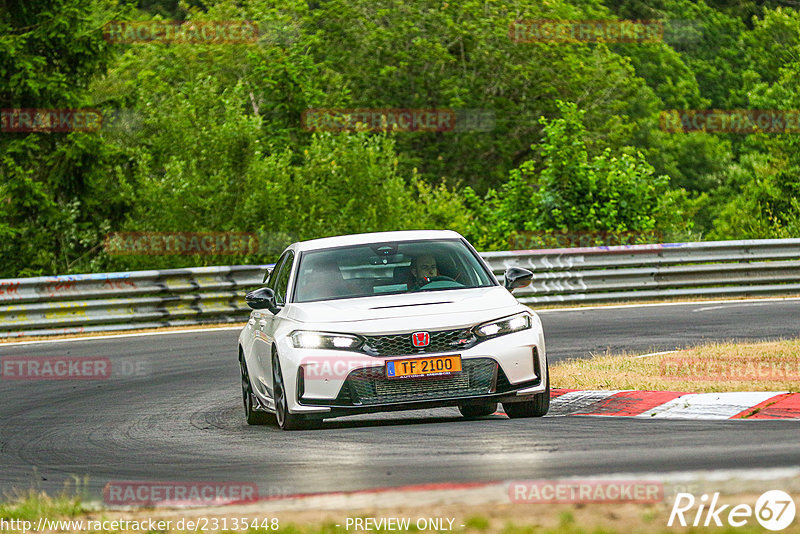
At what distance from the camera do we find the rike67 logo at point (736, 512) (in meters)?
5.03

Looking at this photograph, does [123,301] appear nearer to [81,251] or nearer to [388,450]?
[81,251]

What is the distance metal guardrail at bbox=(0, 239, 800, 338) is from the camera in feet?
66.2

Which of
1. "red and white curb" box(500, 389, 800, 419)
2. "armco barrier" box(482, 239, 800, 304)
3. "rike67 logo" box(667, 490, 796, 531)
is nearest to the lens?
"rike67 logo" box(667, 490, 796, 531)

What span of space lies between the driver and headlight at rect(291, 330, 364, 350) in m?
1.20

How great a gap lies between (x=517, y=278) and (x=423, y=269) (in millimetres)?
756

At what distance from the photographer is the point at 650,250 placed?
23.0 meters

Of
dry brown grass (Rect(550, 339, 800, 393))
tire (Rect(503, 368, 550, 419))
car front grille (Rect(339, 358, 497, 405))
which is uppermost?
car front grille (Rect(339, 358, 497, 405))
